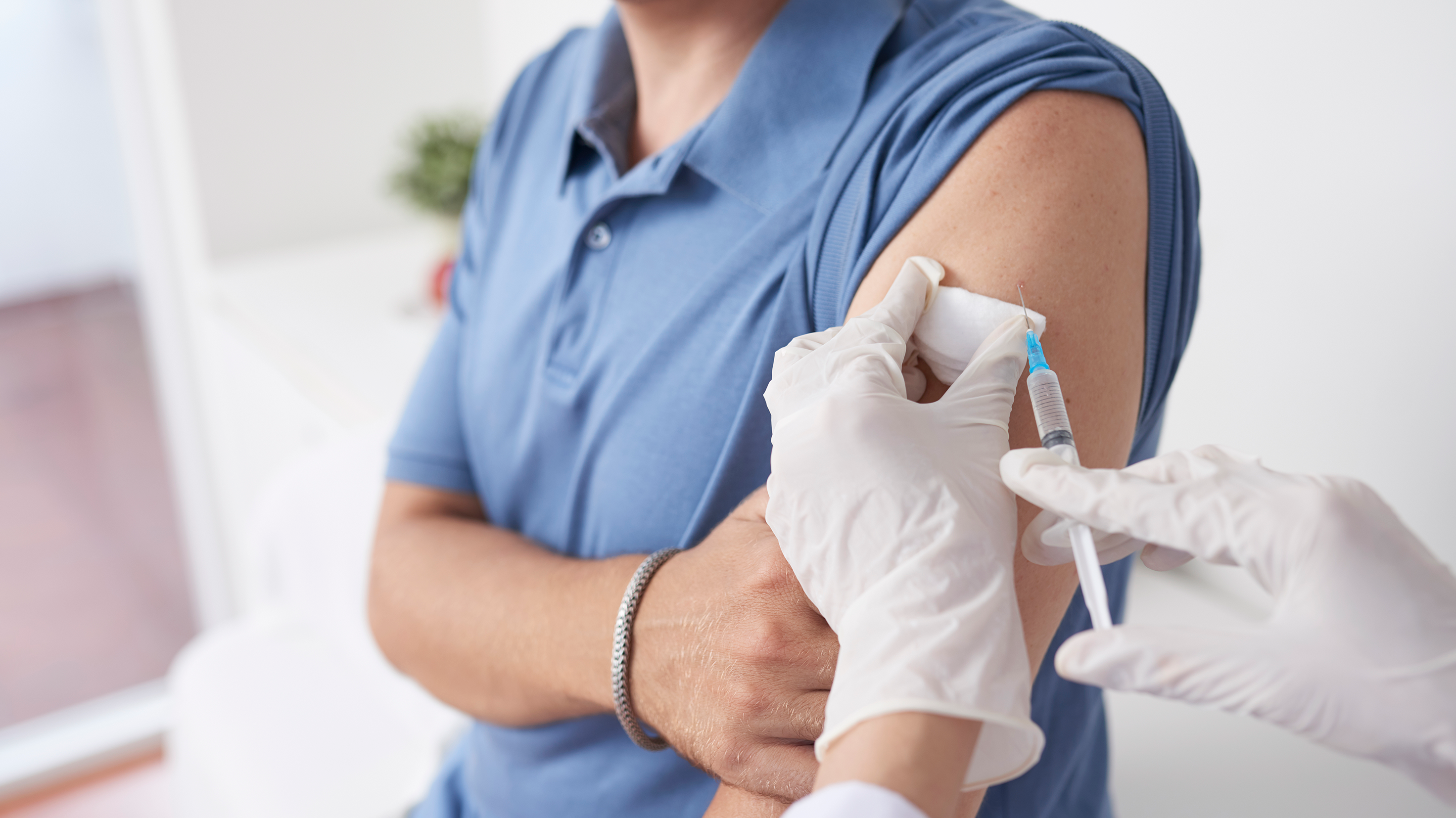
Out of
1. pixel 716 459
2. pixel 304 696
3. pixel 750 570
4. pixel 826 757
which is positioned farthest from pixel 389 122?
pixel 826 757

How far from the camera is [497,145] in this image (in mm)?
1159

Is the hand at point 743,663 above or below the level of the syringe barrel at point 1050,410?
below

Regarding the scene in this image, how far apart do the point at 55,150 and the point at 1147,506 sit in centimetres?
280

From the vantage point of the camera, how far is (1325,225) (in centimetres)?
92

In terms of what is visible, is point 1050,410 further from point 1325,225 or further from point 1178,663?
point 1325,225

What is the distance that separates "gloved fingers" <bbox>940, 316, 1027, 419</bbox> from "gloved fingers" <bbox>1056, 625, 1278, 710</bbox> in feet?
0.49

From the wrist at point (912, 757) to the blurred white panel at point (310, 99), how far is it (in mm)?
2421

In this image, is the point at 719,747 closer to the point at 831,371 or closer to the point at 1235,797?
the point at 831,371

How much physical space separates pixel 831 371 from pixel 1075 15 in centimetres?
70

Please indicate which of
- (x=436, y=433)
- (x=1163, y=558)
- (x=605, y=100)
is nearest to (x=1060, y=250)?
(x=1163, y=558)

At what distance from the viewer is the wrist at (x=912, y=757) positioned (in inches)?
18.3

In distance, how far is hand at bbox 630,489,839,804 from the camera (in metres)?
0.62

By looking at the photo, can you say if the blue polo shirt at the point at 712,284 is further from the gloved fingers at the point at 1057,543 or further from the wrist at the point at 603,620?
the gloved fingers at the point at 1057,543

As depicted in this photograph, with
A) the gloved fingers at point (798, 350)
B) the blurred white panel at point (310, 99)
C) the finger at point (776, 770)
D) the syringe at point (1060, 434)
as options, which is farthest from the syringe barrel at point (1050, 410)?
the blurred white panel at point (310, 99)
